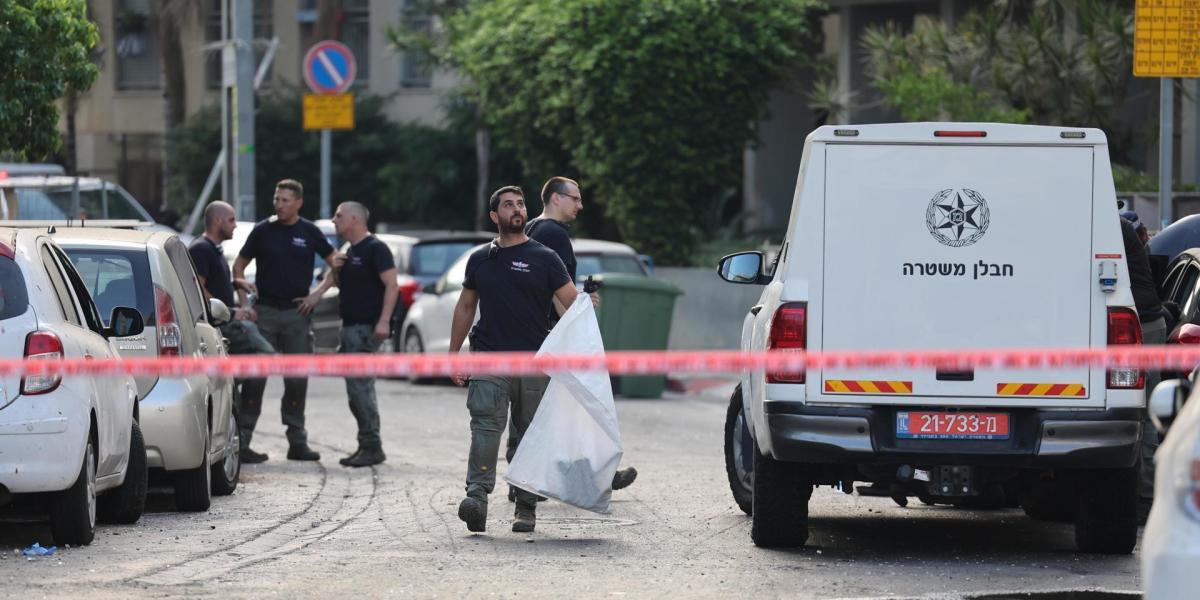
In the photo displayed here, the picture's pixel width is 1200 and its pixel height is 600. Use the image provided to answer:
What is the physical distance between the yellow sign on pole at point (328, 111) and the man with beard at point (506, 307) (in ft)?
44.3

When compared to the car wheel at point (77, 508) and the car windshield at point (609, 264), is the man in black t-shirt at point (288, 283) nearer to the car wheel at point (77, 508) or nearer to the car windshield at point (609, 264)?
the car wheel at point (77, 508)

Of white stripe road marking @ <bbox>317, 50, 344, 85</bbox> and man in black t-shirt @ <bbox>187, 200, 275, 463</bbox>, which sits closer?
man in black t-shirt @ <bbox>187, 200, 275, 463</bbox>

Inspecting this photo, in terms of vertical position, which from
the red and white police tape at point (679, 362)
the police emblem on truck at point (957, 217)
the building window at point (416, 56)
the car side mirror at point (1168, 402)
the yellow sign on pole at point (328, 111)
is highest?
the building window at point (416, 56)

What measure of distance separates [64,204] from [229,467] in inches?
411

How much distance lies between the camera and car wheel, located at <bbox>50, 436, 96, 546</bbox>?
8.71m

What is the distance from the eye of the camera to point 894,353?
330 inches

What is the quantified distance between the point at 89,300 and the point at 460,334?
1832mm

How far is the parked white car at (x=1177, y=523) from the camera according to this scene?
498 centimetres

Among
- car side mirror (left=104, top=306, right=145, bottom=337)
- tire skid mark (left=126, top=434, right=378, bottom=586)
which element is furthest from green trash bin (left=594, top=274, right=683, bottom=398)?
car side mirror (left=104, top=306, right=145, bottom=337)

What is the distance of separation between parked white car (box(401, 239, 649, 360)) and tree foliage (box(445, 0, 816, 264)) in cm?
392

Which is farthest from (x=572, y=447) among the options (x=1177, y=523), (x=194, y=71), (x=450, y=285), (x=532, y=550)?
(x=194, y=71)

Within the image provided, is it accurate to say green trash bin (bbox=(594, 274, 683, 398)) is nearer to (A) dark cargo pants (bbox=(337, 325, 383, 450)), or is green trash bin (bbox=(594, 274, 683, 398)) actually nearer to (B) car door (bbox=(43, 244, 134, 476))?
(A) dark cargo pants (bbox=(337, 325, 383, 450))

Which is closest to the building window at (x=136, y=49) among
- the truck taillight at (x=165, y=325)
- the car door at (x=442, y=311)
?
the car door at (x=442, y=311)

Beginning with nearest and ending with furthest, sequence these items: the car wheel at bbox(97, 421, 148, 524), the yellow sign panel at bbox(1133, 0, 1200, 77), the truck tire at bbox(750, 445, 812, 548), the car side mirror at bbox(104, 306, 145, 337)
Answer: the truck tire at bbox(750, 445, 812, 548)
the car side mirror at bbox(104, 306, 145, 337)
the car wheel at bbox(97, 421, 148, 524)
the yellow sign panel at bbox(1133, 0, 1200, 77)
